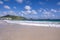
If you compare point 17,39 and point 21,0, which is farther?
point 21,0

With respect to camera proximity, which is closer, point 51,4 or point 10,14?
point 51,4

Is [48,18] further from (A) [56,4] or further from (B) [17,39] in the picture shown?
(B) [17,39]

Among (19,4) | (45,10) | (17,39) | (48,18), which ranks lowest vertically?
(17,39)

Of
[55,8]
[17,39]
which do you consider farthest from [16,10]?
[17,39]

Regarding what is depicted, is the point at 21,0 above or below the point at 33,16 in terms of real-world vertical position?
above

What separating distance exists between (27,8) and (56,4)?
2.21 feet

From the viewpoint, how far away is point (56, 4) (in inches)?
95.2

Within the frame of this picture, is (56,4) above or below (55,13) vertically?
above

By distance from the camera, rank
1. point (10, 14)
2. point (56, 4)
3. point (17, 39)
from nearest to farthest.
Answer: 1. point (17, 39)
2. point (56, 4)
3. point (10, 14)

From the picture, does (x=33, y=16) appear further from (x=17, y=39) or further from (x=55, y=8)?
(x=17, y=39)

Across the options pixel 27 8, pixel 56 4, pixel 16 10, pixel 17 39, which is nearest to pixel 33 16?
pixel 27 8

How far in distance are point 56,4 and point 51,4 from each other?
11cm

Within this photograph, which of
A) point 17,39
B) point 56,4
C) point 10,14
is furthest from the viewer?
point 10,14

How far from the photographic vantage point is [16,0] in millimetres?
2547
